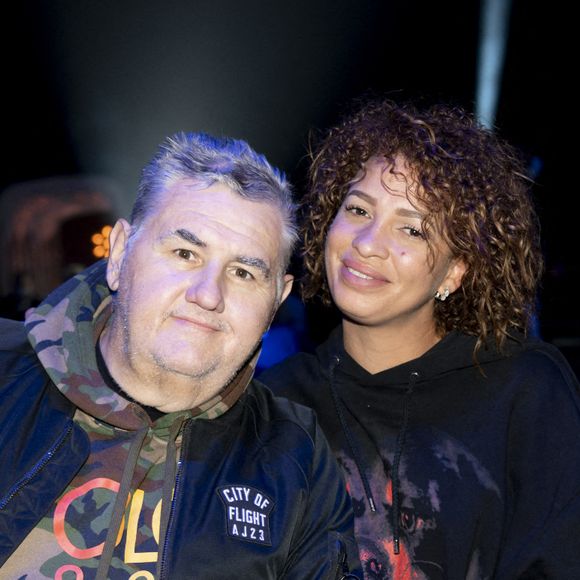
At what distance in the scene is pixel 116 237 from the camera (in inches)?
91.1

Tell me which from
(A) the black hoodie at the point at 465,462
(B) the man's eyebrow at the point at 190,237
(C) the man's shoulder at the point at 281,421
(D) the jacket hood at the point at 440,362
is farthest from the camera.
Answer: (D) the jacket hood at the point at 440,362

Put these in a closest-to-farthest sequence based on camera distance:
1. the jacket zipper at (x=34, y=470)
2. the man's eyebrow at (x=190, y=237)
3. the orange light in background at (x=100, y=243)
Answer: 1. the jacket zipper at (x=34, y=470)
2. the man's eyebrow at (x=190, y=237)
3. the orange light in background at (x=100, y=243)

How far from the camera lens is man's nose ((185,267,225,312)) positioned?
79.7 inches

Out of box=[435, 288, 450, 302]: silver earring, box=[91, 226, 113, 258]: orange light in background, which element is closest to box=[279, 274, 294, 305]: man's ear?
box=[435, 288, 450, 302]: silver earring

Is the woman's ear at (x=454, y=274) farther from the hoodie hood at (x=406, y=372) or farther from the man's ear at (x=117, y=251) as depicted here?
the man's ear at (x=117, y=251)

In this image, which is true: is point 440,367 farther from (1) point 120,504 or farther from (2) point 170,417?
(1) point 120,504

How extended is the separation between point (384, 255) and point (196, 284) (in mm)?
873

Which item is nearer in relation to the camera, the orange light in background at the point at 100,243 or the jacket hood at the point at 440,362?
the jacket hood at the point at 440,362

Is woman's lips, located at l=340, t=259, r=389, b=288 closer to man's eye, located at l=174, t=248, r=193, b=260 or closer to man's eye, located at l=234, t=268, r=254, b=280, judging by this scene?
man's eye, located at l=234, t=268, r=254, b=280

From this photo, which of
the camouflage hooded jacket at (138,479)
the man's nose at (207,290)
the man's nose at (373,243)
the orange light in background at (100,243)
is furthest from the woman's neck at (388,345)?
the orange light in background at (100,243)

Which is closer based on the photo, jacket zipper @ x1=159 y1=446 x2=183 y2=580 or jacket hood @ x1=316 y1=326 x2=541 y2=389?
jacket zipper @ x1=159 y1=446 x2=183 y2=580

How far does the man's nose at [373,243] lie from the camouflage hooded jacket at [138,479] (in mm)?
730

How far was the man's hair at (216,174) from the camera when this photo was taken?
226cm

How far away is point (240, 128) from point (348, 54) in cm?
176
